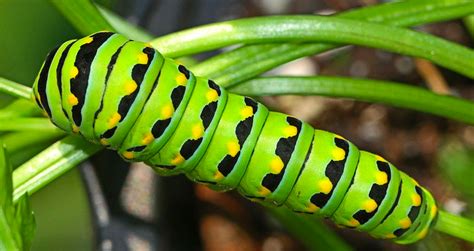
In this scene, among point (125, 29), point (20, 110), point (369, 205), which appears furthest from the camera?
point (125, 29)

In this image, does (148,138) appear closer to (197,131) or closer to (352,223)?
(197,131)

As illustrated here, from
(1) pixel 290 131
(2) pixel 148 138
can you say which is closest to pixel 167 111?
(2) pixel 148 138

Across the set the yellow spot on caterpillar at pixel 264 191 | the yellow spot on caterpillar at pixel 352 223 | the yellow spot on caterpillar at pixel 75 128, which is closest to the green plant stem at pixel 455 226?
the yellow spot on caterpillar at pixel 352 223

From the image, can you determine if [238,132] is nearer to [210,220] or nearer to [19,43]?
[210,220]

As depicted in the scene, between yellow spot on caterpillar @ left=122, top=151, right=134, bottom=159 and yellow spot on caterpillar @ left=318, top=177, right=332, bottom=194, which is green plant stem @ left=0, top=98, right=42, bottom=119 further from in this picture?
yellow spot on caterpillar @ left=318, top=177, right=332, bottom=194

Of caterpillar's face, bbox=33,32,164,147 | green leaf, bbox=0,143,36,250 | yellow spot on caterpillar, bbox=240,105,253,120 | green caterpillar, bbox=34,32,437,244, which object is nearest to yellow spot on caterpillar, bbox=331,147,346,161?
green caterpillar, bbox=34,32,437,244

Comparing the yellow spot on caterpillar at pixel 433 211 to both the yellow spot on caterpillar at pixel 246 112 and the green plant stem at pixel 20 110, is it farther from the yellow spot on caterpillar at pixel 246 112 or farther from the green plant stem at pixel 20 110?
the green plant stem at pixel 20 110
